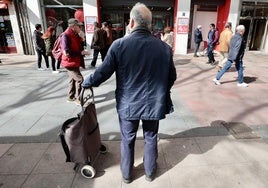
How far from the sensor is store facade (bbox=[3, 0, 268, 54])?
10766 mm

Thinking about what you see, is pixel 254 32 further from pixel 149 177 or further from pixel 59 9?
pixel 149 177

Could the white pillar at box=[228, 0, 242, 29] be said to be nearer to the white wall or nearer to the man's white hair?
the white wall

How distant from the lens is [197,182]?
230 centimetres

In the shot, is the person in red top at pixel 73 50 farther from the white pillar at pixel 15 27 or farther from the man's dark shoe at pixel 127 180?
the white pillar at pixel 15 27

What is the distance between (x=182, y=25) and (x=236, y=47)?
256 inches

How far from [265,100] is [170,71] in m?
3.94

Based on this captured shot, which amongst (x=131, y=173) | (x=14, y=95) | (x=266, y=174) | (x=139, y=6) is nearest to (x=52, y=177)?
(x=131, y=173)

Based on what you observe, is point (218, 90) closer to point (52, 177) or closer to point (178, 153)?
point (178, 153)

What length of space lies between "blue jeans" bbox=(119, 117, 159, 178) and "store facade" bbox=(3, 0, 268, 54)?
356 inches

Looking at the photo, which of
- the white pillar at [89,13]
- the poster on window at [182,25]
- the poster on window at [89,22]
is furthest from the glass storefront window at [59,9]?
the poster on window at [182,25]

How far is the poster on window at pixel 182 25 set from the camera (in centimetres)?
1125

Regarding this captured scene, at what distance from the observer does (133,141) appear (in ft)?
7.07

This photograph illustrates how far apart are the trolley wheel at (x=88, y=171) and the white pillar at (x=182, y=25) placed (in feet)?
34.5

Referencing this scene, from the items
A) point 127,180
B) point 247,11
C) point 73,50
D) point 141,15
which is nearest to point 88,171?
point 127,180
